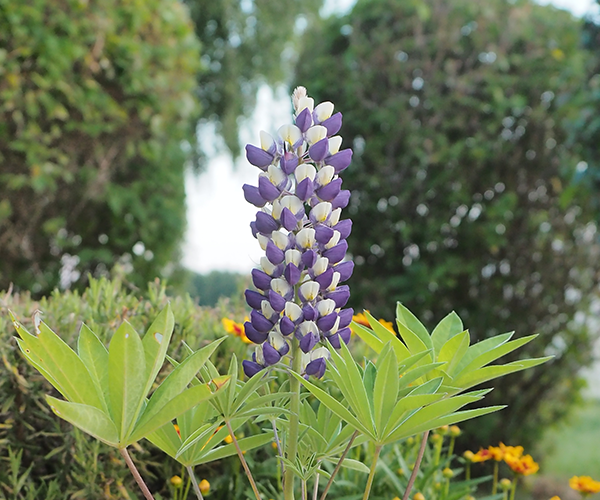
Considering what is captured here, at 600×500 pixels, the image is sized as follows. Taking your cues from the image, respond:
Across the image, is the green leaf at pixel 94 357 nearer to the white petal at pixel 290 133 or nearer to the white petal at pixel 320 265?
the white petal at pixel 320 265

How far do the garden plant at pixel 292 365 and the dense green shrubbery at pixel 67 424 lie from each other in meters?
0.63

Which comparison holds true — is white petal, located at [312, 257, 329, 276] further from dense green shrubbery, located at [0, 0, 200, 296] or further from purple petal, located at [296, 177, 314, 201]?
dense green shrubbery, located at [0, 0, 200, 296]

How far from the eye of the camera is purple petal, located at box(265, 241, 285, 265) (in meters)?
1.04

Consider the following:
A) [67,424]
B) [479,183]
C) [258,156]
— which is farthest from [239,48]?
[258,156]

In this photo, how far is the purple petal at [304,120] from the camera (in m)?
1.11

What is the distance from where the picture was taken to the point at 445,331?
1344mm

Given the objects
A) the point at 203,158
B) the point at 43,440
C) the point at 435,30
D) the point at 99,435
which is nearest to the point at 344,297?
the point at 99,435

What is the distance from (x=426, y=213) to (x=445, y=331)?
3358 mm

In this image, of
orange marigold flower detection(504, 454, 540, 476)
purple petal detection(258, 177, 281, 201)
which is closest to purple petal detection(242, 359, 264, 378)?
purple petal detection(258, 177, 281, 201)

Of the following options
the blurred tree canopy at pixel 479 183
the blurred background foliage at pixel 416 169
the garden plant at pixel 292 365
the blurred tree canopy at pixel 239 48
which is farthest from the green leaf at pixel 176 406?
the blurred tree canopy at pixel 239 48

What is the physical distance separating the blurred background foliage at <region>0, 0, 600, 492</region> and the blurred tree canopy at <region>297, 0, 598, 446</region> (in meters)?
0.02

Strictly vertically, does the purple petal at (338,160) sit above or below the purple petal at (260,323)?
above

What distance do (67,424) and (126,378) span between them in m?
0.95

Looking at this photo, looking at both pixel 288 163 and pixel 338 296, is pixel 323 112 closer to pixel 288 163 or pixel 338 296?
pixel 288 163
